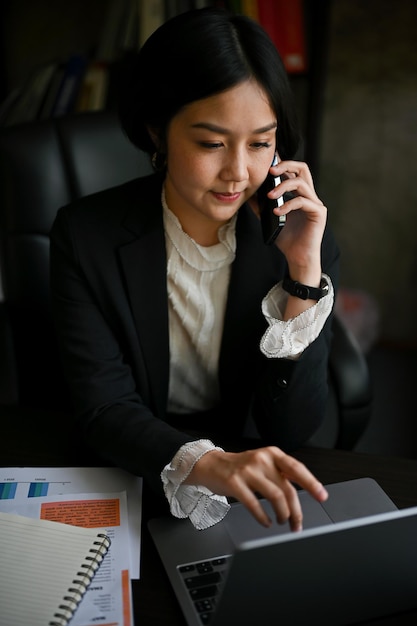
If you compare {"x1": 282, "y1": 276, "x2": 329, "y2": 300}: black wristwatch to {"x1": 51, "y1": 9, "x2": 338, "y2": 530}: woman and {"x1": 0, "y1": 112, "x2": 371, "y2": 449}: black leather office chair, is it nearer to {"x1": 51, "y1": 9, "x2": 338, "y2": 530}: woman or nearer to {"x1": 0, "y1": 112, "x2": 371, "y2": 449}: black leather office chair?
{"x1": 51, "y1": 9, "x2": 338, "y2": 530}: woman

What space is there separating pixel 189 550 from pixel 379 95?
72.8 inches

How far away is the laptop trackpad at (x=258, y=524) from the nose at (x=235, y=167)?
1.64 ft

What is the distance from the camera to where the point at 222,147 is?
3.61ft

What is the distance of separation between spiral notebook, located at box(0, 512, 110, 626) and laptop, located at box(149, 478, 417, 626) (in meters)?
0.10

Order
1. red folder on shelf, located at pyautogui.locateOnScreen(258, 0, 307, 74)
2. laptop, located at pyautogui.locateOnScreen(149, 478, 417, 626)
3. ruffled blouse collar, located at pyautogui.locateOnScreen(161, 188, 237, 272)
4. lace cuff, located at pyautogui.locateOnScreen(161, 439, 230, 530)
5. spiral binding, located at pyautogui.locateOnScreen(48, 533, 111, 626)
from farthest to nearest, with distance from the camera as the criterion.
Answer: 1. red folder on shelf, located at pyautogui.locateOnScreen(258, 0, 307, 74)
2. ruffled blouse collar, located at pyautogui.locateOnScreen(161, 188, 237, 272)
3. lace cuff, located at pyautogui.locateOnScreen(161, 439, 230, 530)
4. spiral binding, located at pyautogui.locateOnScreen(48, 533, 111, 626)
5. laptop, located at pyautogui.locateOnScreen(149, 478, 417, 626)

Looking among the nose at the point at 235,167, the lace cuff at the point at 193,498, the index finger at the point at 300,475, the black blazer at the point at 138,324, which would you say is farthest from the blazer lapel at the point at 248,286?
the index finger at the point at 300,475

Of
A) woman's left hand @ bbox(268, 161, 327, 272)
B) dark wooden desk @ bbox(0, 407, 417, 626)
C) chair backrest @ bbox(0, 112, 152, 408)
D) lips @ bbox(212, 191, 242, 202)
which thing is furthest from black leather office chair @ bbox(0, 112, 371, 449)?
lips @ bbox(212, 191, 242, 202)

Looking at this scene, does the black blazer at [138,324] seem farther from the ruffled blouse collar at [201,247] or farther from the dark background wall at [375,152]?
the dark background wall at [375,152]

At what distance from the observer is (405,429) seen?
199 centimetres

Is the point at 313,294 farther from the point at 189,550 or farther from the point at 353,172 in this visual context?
the point at 353,172

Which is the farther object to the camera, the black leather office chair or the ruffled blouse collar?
the black leather office chair

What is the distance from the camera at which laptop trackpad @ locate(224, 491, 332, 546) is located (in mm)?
1004

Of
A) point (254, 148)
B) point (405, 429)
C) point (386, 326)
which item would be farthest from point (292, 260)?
point (386, 326)

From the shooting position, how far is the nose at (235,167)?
3.59 feet
